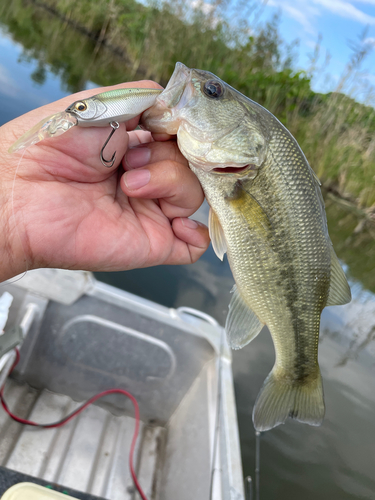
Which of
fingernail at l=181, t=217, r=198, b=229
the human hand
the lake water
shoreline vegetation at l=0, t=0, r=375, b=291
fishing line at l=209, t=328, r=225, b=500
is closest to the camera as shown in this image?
the human hand

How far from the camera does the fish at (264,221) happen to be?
144 centimetres

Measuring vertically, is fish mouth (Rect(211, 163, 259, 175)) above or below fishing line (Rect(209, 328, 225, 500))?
above

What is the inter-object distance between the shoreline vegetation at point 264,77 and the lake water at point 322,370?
3.94ft

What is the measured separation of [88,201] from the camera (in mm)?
1490

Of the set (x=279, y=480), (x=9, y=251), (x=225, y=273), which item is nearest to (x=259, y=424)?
(x=9, y=251)

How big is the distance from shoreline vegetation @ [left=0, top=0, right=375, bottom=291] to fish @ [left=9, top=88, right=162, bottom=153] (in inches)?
250

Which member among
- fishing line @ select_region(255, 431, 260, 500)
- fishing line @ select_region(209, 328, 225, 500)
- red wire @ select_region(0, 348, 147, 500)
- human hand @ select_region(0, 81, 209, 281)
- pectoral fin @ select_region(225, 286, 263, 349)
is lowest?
fishing line @ select_region(255, 431, 260, 500)

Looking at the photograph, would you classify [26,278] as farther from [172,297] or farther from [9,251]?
[172,297]

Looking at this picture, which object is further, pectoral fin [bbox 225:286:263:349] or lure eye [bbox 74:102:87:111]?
pectoral fin [bbox 225:286:263:349]

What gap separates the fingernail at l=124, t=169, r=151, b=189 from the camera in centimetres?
144

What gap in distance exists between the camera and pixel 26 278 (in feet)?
7.70

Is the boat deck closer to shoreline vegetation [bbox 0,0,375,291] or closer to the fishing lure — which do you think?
the fishing lure

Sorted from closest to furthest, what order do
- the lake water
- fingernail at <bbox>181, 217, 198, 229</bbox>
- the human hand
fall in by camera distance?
1. the human hand
2. fingernail at <bbox>181, 217, 198, 229</bbox>
3. the lake water

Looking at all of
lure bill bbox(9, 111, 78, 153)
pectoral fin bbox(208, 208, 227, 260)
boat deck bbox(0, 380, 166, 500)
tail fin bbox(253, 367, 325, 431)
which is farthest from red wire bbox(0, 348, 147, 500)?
lure bill bbox(9, 111, 78, 153)
